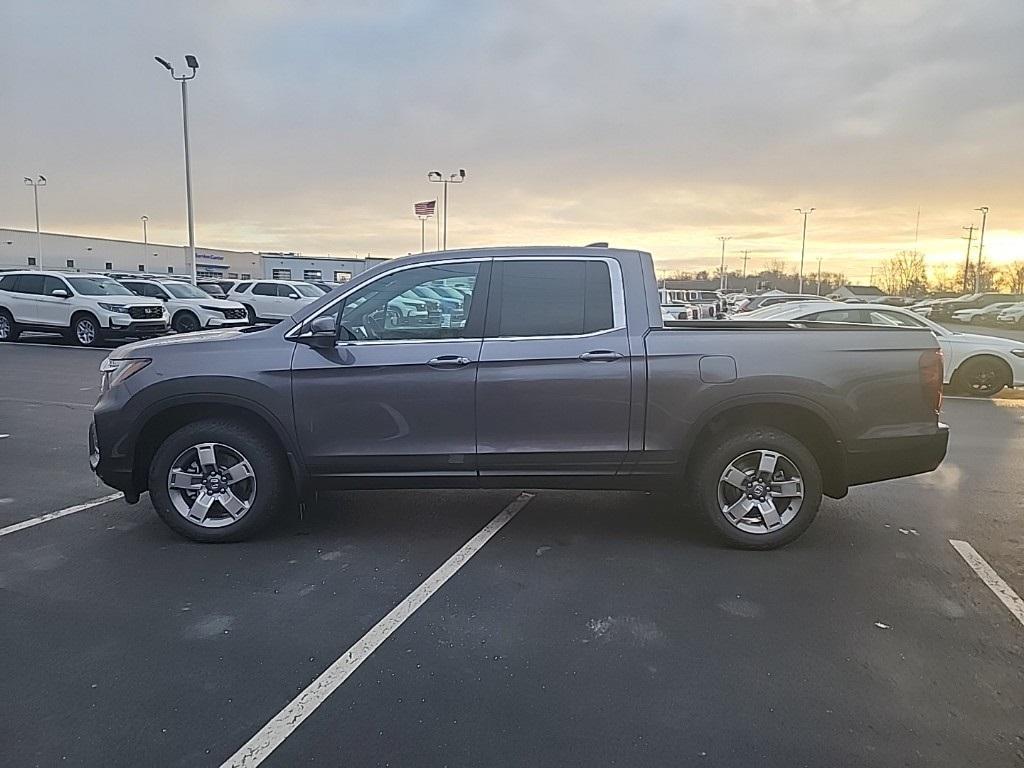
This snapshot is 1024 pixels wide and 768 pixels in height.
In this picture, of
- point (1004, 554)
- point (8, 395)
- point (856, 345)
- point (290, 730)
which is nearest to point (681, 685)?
point (290, 730)

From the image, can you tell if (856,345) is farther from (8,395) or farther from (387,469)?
(8,395)

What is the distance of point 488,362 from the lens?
14.7 ft

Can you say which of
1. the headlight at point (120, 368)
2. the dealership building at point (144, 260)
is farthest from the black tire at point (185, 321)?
the dealership building at point (144, 260)

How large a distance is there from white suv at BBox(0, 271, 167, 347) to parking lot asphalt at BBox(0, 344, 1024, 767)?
13.0m

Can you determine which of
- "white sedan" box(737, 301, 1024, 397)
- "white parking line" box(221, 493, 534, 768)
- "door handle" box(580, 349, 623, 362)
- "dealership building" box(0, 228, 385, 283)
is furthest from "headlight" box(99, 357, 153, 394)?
"dealership building" box(0, 228, 385, 283)

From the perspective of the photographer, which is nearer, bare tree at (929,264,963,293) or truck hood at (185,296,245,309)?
truck hood at (185,296,245,309)

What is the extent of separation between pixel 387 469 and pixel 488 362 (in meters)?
0.93

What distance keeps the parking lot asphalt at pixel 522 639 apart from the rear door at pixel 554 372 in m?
0.64

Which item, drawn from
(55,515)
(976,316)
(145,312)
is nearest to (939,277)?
(976,316)

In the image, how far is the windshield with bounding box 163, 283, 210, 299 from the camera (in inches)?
843

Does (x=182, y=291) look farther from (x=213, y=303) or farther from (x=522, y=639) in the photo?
(x=522, y=639)

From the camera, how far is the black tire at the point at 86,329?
17.0m

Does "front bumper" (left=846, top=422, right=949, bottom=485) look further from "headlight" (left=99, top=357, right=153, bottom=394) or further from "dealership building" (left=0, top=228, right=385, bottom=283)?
"dealership building" (left=0, top=228, right=385, bottom=283)

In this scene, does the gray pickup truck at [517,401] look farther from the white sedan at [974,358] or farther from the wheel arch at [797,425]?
the white sedan at [974,358]
